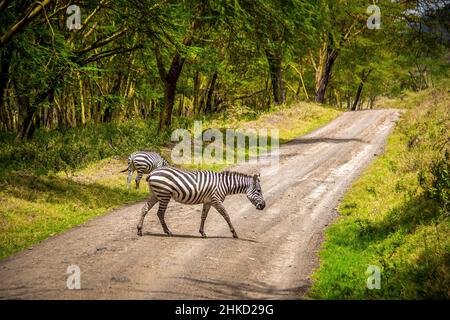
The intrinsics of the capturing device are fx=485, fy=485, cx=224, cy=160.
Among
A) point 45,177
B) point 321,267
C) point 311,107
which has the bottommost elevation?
point 321,267

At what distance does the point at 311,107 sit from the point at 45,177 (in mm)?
28923

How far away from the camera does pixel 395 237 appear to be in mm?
11516

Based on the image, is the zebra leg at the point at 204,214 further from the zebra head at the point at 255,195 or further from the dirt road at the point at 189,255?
the zebra head at the point at 255,195

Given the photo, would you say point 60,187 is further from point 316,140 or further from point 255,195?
point 316,140

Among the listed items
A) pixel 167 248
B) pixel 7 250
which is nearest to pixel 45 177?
pixel 7 250

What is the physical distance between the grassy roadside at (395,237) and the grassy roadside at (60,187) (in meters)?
7.44

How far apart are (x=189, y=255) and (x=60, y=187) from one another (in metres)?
7.89

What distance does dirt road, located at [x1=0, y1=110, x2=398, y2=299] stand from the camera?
8.78m

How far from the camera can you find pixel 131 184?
19531 mm

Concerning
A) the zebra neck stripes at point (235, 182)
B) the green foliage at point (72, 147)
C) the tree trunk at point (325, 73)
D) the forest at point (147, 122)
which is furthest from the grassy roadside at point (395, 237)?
the tree trunk at point (325, 73)

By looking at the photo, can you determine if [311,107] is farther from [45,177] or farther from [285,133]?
[45,177]

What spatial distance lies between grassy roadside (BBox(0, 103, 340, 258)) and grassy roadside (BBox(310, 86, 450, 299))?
7.44 m

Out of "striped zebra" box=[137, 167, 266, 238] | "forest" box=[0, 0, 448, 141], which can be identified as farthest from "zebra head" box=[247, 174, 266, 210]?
"forest" box=[0, 0, 448, 141]

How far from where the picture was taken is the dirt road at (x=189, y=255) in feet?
28.8
